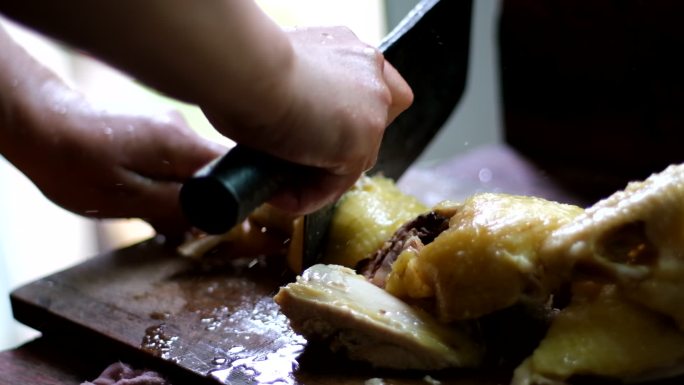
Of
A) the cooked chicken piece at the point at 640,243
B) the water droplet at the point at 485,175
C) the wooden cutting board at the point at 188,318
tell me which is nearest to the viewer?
the cooked chicken piece at the point at 640,243

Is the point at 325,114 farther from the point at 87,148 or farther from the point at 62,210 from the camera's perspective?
the point at 62,210

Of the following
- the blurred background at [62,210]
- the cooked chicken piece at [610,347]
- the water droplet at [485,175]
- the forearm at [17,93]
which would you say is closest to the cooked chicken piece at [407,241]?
the cooked chicken piece at [610,347]

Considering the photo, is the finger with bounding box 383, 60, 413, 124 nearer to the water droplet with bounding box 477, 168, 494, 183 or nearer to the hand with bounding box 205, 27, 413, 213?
the hand with bounding box 205, 27, 413, 213

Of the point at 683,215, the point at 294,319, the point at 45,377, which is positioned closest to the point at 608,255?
the point at 683,215

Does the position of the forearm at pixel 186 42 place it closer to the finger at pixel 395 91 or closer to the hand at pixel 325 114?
the hand at pixel 325 114

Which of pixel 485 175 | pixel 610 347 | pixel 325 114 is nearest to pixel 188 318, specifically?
pixel 325 114

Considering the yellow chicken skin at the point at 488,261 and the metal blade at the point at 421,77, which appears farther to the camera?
the metal blade at the point at 421,77
